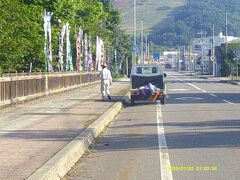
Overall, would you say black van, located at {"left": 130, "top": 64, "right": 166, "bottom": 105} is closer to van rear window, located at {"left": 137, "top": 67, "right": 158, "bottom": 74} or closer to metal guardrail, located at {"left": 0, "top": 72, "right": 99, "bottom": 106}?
van rear window, located at {"left": 137, "top": 67, "right": 158, "bottom": 74}

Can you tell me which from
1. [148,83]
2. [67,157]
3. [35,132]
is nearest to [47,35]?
[148,83]

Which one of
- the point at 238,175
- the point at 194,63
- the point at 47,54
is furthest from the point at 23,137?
the point at 194,63

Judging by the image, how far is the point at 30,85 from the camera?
28.8 m

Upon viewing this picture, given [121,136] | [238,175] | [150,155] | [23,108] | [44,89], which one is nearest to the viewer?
[238,175]

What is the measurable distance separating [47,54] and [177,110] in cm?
1189

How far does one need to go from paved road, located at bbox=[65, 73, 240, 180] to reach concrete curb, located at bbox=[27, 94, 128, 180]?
0.19 metres

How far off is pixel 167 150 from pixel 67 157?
276cm

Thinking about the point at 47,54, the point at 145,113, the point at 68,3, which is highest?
the point at 68,3

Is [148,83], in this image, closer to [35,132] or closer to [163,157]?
[35,132]

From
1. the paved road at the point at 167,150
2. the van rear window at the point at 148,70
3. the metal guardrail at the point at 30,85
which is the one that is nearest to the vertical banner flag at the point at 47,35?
the metal guardrail at the point at 30,85

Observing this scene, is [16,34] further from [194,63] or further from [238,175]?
[194,63]

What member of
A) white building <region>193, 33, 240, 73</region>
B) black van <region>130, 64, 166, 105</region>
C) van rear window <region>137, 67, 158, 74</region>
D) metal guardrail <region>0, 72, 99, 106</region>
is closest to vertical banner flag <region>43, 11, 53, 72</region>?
metal guardrail <region>0, 72, 99, 106</region>

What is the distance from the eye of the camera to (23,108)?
24.3 metres

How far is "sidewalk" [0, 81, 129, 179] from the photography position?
11306mm
